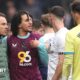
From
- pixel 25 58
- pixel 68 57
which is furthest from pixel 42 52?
pixel 68 57

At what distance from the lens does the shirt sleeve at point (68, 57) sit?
746 cm

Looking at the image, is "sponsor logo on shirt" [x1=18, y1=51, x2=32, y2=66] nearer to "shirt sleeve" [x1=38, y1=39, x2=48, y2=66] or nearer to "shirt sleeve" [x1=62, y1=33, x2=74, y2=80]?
"shirt sleeve" [x1=38, y1=39, x2=48, y2=66]

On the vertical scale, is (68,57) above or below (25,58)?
above

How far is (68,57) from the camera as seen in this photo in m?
7.55

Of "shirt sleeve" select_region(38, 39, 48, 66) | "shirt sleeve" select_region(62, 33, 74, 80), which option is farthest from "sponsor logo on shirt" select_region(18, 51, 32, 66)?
"shirt sleeve" select_region(62, 33, 74, 80)

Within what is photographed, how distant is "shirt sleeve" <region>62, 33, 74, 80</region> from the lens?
7.46 m

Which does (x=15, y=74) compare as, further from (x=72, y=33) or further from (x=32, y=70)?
(x=72, y=33)

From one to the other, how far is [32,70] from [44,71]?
1.28m

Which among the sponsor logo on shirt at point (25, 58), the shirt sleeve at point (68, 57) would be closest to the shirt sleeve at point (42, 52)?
the sponsor logo on shirt at point (25, 58)

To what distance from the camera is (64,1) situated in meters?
15.2

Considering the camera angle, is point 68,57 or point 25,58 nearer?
point 68,57

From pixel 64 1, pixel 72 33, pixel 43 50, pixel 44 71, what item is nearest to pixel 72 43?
pixel 72 33

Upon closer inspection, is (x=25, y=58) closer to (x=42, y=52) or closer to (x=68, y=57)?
(x=42, y=52)

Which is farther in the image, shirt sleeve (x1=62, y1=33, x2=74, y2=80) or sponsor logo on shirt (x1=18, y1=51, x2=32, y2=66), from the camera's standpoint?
sponsor logo on shirt (x1=18, y1=51, x2=32, y2=66)
